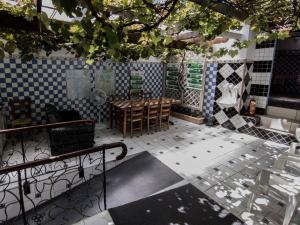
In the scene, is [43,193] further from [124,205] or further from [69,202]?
[124,205]

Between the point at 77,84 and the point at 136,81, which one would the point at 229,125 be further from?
the point at 77,84

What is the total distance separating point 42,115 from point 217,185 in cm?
477

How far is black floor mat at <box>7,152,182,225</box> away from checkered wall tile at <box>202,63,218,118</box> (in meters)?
3.14

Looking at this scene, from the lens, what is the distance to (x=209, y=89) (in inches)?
250

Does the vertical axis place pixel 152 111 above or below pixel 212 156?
above

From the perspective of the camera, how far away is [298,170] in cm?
360

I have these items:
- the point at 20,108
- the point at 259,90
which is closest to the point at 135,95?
the point at 20,108

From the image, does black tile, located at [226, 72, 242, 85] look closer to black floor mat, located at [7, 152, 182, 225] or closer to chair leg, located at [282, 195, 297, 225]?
black floor mat, located at [7, 152, 182, 225]

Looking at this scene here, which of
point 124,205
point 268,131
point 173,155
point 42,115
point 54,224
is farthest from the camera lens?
point 42,115

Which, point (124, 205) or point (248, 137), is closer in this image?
point (124, 205)

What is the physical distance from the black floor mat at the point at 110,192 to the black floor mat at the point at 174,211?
24 cm

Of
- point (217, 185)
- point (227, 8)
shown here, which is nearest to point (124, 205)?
point (217, 185)

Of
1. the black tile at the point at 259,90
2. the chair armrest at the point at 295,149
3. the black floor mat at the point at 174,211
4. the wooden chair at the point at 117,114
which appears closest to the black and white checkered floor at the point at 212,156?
the black floor mat at the point at 174,211

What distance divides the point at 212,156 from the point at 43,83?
4670mm
